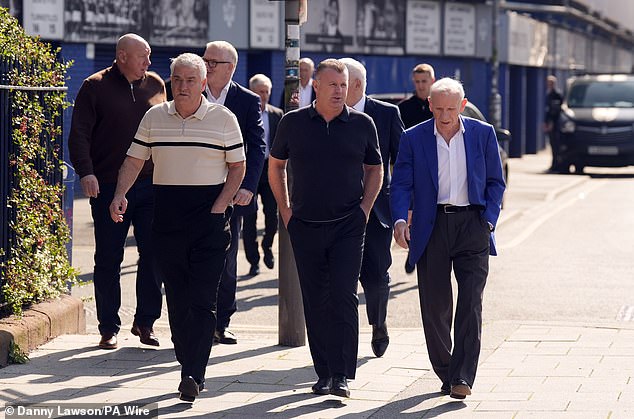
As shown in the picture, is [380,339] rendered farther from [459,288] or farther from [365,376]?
[459,288]

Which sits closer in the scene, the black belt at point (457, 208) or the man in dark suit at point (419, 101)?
the black belt at point (457, 208)

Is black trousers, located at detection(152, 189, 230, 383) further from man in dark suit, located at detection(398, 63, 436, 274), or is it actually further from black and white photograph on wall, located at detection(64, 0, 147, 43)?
→ black and white photograph on wall, located at detection(64, 0, 147, 43)

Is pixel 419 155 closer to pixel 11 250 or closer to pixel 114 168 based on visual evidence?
pixel 114 168

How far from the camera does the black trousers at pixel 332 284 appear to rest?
24.5 ft

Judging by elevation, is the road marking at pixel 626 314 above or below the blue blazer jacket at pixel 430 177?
below

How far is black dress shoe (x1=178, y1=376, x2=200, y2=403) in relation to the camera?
23.0 feet

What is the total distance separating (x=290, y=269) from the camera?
890cm

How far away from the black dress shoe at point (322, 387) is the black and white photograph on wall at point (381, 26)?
913 inches

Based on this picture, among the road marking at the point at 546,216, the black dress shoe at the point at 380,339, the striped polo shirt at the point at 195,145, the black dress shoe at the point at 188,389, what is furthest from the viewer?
the road marking at the point at 546,216

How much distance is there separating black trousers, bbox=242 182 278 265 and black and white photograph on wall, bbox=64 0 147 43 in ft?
29.8

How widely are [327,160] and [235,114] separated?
1.47 m

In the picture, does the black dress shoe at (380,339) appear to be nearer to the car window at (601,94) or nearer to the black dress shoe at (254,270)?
the black dress shoe at (254,270)

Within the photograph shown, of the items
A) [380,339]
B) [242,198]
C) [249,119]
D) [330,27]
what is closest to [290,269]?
[380,339]

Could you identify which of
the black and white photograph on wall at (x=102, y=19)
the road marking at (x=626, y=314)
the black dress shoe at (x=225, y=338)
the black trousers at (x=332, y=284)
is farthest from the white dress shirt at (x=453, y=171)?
the black and white photograph on wall at (x=102, y=19)
